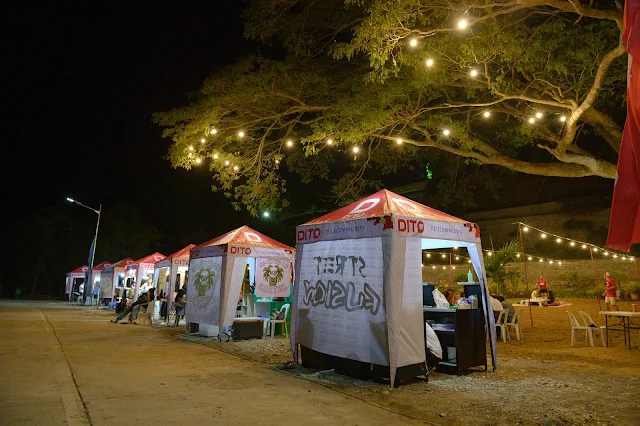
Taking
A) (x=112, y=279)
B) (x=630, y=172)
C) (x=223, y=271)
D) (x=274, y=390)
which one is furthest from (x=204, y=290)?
(x=112, y=279)

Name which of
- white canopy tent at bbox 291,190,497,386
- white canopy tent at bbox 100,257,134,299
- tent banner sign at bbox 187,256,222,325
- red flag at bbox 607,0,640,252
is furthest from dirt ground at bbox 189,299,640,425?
white canopy tent at bbox 100,257,134,299

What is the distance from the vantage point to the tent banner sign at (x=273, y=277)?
11.2 meters

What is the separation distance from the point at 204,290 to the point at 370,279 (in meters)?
6.17

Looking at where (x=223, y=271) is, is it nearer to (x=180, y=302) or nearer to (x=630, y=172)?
(x=180, y=302)

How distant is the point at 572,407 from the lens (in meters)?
4.85

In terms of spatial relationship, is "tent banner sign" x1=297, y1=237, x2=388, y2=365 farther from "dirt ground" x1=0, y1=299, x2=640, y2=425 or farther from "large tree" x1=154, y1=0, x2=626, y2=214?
"large tree" x1=154, y1=0, x2=626, y2=214

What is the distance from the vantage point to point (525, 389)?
224 inches

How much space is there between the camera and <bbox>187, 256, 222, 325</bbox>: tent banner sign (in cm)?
1045

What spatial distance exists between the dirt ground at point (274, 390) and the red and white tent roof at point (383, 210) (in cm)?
242

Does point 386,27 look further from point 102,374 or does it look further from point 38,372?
point 38,372

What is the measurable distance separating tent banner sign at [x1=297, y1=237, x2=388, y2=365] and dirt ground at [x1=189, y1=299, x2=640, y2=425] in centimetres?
47

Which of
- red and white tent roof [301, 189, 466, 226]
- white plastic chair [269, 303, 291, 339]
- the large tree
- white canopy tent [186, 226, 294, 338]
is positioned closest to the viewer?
red and white tent roof [301, 189, 466, 226]

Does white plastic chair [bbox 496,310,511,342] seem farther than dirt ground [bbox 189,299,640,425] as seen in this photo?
Yes

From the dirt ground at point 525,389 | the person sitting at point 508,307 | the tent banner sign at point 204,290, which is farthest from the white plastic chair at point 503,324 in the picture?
the tent banner sign at point 204,290
